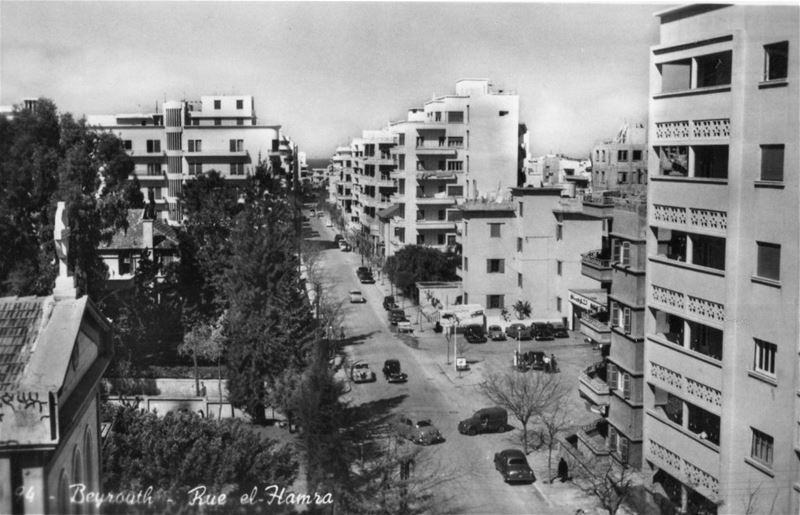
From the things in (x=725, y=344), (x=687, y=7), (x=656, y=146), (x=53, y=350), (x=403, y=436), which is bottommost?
(x=403, y=436)

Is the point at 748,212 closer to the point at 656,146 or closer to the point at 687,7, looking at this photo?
the point at 656,146

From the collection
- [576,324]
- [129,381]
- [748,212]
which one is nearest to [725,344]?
[748,212]

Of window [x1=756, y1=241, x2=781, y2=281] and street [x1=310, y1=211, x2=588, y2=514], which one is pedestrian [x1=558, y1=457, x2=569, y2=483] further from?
window [x1=756, y1=241, x2=781, y2=281]

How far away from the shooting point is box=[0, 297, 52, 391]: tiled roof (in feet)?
25.1

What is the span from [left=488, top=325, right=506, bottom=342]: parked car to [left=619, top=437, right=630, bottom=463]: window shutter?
1655 centimetres

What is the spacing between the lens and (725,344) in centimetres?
1370

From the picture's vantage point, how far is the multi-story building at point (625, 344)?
17219mm

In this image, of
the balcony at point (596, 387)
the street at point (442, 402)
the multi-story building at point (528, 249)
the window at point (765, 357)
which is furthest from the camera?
the multi-story building at point (528, 249)

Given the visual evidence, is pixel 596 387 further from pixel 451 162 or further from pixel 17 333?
pixel 451 162

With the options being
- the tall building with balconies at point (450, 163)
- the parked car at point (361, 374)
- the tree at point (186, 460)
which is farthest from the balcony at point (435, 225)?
the tree at point (186, 460)

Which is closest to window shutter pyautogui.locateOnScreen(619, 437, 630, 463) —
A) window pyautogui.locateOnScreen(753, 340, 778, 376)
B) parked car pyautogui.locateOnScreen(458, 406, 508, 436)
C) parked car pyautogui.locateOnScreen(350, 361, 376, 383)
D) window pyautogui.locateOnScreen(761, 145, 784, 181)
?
window pyautogui.locateOnScreen(753, 340, 778, 376)

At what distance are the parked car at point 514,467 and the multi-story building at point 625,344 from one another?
62.7 inches

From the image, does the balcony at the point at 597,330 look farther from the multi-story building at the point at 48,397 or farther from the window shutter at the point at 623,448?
the multi-story building at the point at 48,397

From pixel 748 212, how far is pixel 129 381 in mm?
18187
